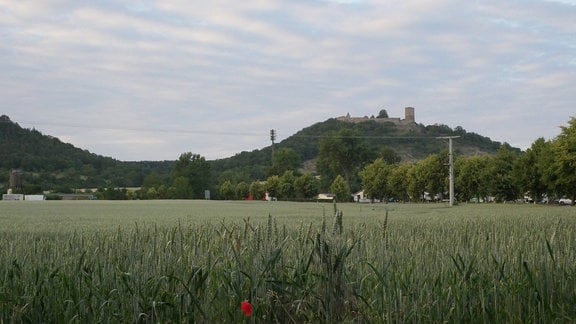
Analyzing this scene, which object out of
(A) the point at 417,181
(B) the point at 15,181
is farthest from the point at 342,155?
(B) the point at 15,181

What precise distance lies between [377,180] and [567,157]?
46.4 metres

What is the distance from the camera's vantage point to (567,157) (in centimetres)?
4016

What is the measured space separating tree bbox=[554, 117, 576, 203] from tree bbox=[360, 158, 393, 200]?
1654 inches

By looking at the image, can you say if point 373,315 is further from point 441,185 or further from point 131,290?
point 441,185

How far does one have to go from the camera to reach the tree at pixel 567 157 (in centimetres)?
4031

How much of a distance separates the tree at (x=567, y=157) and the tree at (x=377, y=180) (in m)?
42.0

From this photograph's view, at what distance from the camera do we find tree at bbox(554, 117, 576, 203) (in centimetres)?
4031

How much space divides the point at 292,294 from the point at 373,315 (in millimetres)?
613

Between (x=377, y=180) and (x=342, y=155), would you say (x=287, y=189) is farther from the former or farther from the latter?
(x=342, y=155)

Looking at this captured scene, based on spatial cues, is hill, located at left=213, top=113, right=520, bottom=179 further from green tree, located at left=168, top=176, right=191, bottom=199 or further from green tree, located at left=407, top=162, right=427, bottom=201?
green tree, located at left=407, top=162, right=427, bottom=201

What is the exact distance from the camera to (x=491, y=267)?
17.9ft

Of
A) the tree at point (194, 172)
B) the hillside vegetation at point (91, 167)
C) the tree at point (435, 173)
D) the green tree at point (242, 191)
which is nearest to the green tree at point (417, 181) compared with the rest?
the tree at point (435, 173)

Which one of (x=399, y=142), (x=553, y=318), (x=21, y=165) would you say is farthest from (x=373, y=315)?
(x=399, y=142)

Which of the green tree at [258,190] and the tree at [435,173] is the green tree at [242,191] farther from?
the tree at [435,173]
